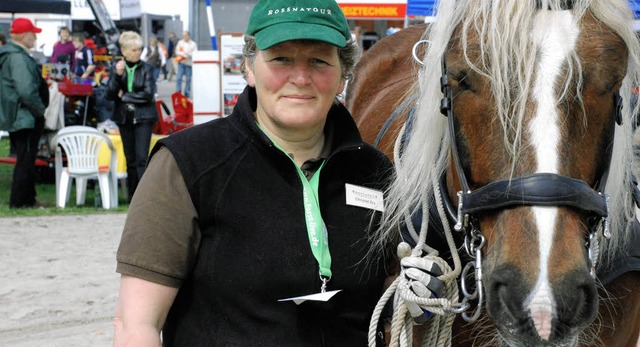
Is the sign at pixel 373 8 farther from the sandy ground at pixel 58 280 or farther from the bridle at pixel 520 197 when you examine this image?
the bridle at pixel 520 197

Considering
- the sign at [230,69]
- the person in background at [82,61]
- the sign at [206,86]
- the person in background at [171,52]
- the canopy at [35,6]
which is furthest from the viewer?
the person in background at [171,52]

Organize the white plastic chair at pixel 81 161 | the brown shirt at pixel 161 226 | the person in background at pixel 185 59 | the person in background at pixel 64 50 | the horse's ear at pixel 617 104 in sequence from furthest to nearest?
1. the person in background at pixel 185 59
2. the person in background at pixel 64 50
3. the white plastic chair at pixel 81 161
4. the horse's ear at pixel 617 104
5. the brown shirt at pixel 161 226

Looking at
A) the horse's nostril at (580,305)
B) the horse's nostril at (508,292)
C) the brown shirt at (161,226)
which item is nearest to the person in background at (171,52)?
the brown shirt at (161,226)

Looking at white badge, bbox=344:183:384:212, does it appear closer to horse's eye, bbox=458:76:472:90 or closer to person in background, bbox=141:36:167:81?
horse's eye, bbox=458:76:472:90

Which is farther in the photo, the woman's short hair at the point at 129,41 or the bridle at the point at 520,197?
the woman's short hair at the point at 129,41

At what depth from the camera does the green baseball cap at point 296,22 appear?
7.11 feet

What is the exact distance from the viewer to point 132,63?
30.6ft

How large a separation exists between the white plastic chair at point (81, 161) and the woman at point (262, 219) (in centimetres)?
709

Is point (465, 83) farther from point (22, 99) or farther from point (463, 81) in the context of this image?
point (22, 99)

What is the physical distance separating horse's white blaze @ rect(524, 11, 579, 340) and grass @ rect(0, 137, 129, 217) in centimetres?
748

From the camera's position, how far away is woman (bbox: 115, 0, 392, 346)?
2.12 metres

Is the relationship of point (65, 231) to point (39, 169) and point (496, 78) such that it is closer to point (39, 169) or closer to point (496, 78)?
point (39, 169)

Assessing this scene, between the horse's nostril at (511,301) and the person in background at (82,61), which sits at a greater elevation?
the horse's nostril at (511,301)

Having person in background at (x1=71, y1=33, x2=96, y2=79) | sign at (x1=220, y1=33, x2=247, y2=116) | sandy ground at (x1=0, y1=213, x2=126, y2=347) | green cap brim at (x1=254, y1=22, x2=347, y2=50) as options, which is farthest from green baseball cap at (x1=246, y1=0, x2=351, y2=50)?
person in background at (x1=71, y1=33, x2=96, y2=79)
